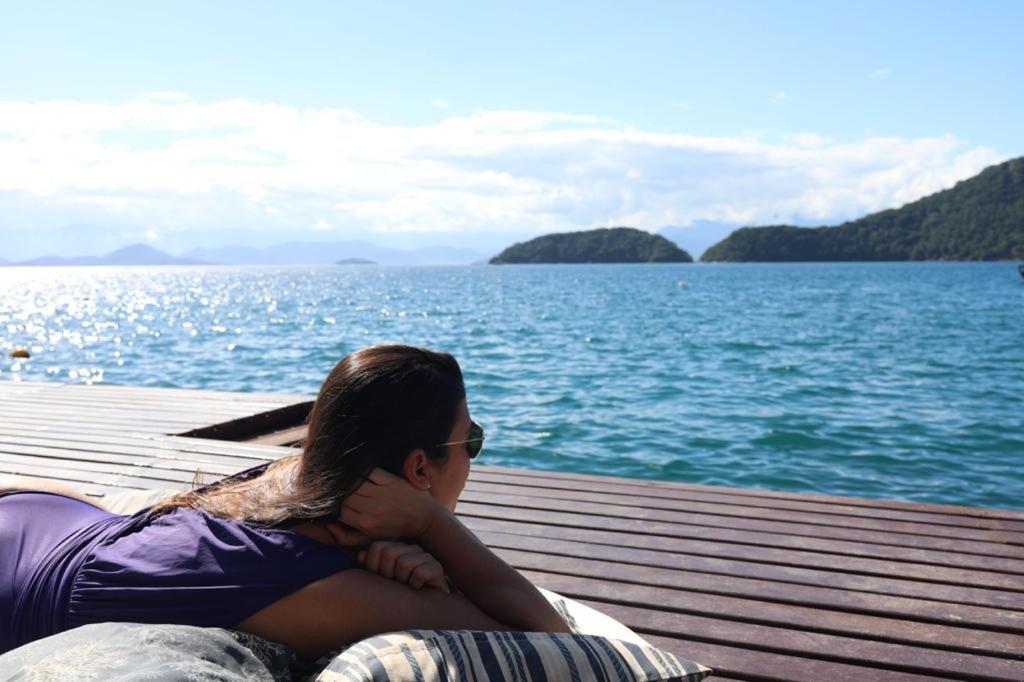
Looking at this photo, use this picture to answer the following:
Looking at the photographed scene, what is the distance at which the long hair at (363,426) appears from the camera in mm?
1770

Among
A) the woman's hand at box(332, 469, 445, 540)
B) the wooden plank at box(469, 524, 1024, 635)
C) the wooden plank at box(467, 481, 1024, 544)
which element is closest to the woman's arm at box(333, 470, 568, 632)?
the woman's hand at box(332, 469, 445, 540)

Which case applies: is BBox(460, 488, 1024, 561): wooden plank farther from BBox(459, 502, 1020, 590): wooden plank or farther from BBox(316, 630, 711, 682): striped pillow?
BBox(316, 630, 711, 682): striped pillow

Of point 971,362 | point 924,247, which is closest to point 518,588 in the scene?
point 971,362

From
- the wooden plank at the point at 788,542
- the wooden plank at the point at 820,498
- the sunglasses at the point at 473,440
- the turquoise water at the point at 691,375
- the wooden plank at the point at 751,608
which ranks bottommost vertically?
the turquoise water at the point at 691,375

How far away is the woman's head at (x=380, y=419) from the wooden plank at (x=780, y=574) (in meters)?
1.82

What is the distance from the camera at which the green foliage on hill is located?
155 m

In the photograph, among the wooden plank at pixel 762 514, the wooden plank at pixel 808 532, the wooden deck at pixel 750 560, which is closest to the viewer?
the wooden deck at pixel 750 560

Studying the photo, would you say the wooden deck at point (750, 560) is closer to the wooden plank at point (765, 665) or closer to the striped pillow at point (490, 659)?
the wooden plank at point (765, 665)

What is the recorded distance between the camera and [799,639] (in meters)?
2.87

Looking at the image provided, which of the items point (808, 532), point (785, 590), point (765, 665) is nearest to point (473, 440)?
point (765, 665)

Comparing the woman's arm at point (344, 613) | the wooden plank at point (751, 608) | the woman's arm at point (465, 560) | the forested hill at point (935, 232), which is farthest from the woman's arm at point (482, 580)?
the forested hill at point (935, 232)

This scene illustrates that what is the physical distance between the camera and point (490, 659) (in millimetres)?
1709

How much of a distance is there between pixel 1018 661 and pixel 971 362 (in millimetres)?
18729

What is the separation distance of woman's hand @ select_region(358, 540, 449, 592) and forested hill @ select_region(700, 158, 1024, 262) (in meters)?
123
